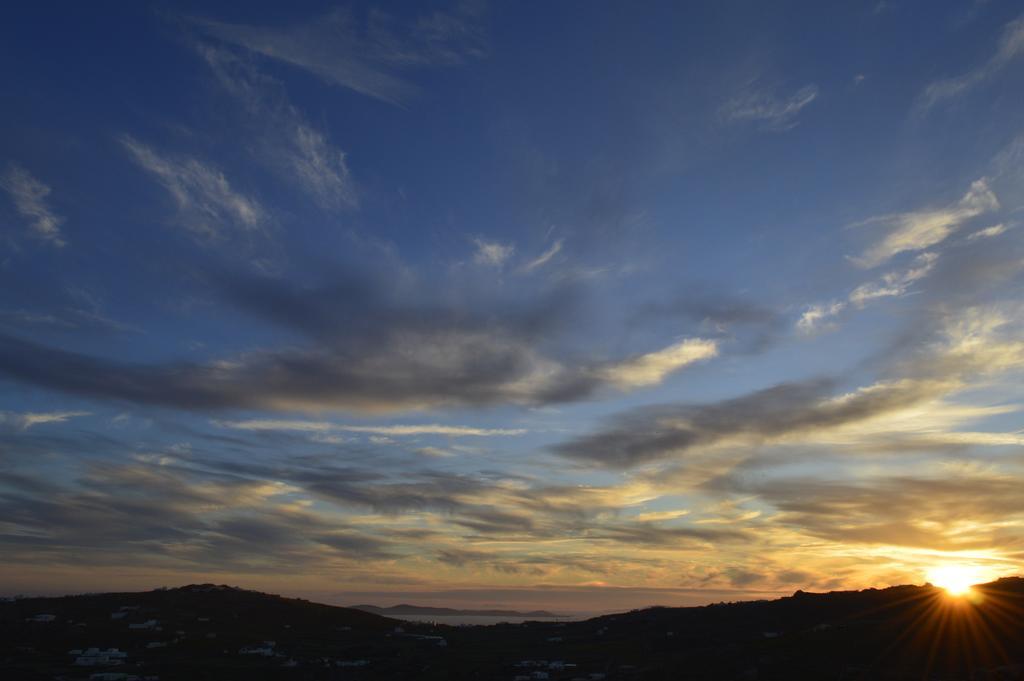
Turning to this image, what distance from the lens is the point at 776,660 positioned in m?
68.3

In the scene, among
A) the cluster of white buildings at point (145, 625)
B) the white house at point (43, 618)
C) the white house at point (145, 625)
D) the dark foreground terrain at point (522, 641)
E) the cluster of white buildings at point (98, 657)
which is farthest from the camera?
the white house at point (43, 618)

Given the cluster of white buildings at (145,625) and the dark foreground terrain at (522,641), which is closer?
the dark foreground terrain at (522,641)

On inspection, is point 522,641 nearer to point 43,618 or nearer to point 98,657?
point 98,657

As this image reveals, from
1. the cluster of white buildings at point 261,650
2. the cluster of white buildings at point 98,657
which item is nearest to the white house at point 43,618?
the cluster of white buildings at point 98,657

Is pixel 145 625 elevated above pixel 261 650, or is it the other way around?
pixel 145 625

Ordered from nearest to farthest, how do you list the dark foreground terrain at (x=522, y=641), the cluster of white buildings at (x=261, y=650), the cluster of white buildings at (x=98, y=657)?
the dark foreground terrain at (x=522, y=641), the cluster of white buildings at (x=98, y=657), the cluster of white buildings at (x=261, y=650)

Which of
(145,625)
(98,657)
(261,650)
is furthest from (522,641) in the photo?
(98,657)

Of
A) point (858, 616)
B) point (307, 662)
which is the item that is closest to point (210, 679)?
point (307, 662)

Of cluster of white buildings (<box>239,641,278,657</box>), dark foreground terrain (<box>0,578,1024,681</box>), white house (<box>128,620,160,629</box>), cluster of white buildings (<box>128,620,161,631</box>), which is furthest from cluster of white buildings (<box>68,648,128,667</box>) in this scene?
cluster of white buildings (<box>239,641,278,657</box>)

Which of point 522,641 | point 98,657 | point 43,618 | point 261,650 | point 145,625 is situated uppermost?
point 43,618

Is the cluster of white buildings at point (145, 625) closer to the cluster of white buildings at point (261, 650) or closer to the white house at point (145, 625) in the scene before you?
the white house at point (145, 625)

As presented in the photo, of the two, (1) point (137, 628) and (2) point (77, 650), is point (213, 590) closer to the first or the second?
(1) point (137, 628)

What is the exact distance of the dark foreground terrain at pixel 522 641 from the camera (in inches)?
2579

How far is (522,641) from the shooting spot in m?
122
